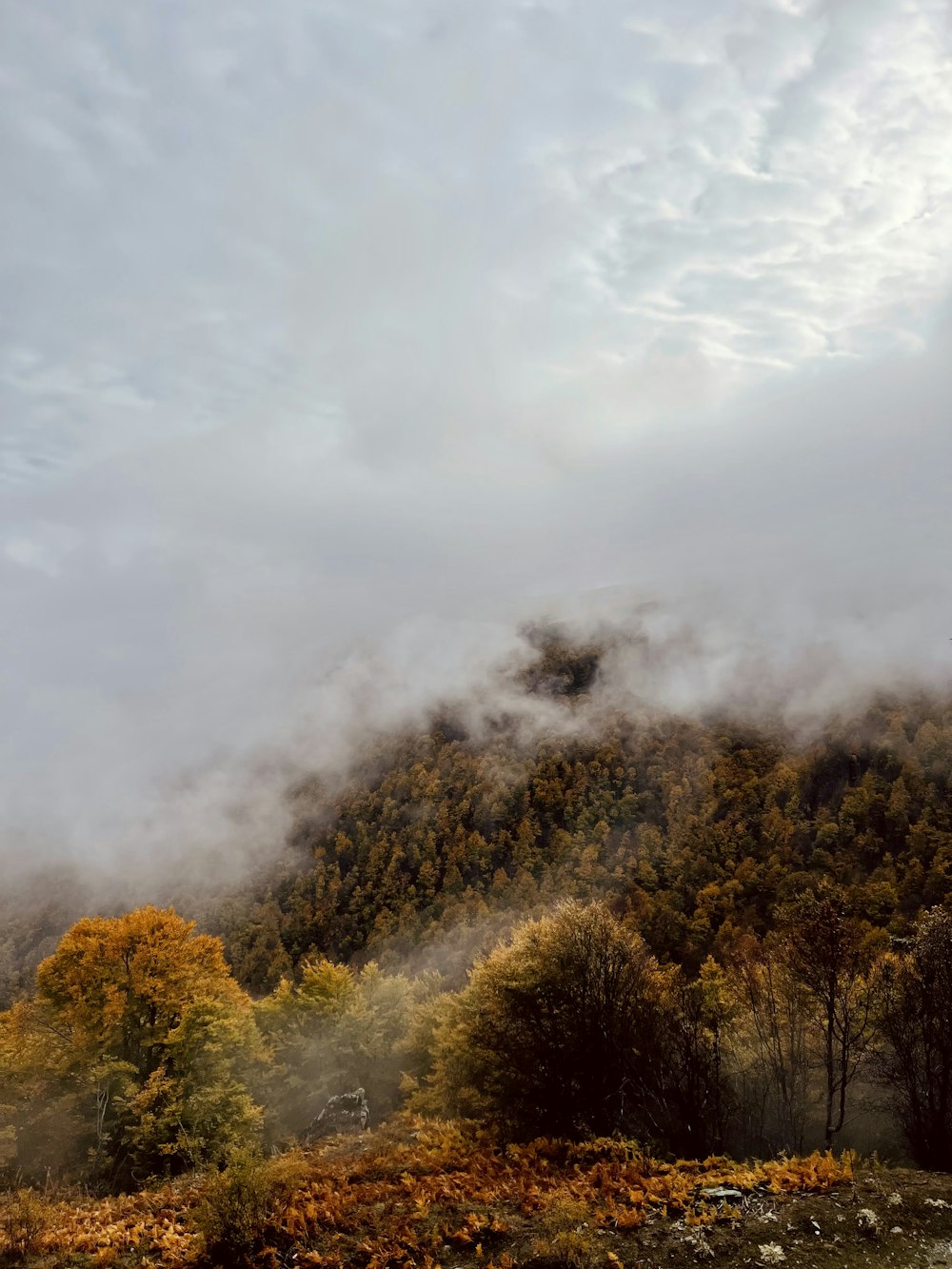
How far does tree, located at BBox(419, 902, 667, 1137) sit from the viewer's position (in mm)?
26844

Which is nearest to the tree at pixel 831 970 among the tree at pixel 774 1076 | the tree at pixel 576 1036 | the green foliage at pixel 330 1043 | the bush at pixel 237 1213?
the tree at pixel 774 1076

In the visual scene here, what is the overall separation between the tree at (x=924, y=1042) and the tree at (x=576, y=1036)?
9.67 m

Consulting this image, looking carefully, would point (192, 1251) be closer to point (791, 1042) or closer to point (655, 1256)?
point (655, 1256)

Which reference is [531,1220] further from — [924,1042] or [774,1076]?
[924,1042]

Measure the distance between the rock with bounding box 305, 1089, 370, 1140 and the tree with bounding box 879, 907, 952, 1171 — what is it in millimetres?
28830

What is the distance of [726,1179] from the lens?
19812 millimetres

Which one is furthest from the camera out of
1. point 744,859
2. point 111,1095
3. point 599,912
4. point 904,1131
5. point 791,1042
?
point 744,859

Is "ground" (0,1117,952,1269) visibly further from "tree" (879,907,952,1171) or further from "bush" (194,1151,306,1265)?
"tree" (879,907,952,1171)

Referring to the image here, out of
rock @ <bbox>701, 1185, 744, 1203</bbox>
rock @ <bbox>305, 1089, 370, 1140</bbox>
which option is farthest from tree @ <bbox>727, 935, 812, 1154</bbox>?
rock @ <bbox>305, 1089, 370, 1140</bbox>

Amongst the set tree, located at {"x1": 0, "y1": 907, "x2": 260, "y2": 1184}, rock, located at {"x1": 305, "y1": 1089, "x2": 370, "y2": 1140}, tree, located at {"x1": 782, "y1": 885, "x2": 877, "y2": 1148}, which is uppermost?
tree, located at {"x1": 782, "y1": 885, "x2": 877, "y2": 1148}

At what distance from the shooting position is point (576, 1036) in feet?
90.4

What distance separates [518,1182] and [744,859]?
160076 millimetres

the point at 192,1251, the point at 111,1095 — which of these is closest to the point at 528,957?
the point at 192,1251

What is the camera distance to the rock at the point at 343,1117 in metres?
37.9
